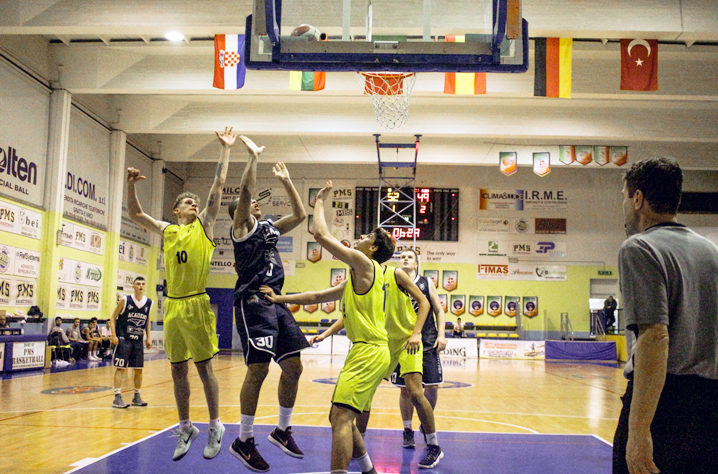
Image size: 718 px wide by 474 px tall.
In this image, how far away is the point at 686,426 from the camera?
2010 millimetres

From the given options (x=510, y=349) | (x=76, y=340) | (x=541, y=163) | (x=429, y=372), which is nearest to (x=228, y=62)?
(x=76, y=340)

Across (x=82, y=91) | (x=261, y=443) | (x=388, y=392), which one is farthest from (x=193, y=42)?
(x=261, y=443)

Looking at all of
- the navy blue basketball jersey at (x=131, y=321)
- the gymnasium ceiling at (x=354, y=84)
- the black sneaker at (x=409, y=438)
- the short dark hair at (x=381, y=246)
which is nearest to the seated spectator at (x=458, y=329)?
the gymnasium ceiling at (x=354, y=84)

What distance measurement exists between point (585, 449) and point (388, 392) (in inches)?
208

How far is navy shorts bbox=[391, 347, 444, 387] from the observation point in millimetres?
5840

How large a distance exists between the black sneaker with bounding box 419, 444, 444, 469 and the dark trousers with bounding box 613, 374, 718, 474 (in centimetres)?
319

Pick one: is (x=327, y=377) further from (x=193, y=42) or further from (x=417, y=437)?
(x=193, y=42)

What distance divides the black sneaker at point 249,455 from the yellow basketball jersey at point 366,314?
1.20m

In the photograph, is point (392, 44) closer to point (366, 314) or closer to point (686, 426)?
point (366, 314)

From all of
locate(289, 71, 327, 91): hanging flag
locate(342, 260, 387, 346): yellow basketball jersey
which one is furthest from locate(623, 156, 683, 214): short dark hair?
locate(289, 71, 327, 91): hanging flag

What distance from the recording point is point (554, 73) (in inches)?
523

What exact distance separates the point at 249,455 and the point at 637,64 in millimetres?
12170

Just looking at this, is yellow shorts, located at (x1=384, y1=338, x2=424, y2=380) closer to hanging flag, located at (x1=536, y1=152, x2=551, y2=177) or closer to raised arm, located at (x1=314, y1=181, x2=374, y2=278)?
raised arm, located at (x1=314, y1=181, x2=374, y2=278)

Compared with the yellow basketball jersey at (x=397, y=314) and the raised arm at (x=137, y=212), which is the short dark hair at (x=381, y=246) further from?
the raised arm at (x=137, y=212)
